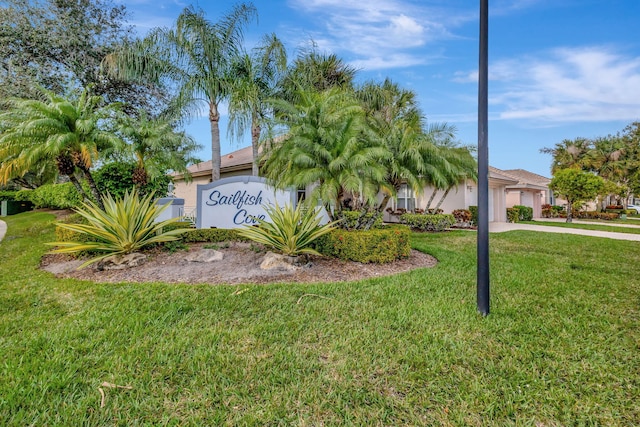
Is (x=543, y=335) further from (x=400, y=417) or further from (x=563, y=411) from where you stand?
(x=400, y=417)

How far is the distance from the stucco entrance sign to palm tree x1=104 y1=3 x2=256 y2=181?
3.60 meters

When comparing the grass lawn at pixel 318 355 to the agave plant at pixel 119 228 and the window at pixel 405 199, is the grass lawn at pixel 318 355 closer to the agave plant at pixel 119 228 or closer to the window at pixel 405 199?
the agave plant at pixel 119 228

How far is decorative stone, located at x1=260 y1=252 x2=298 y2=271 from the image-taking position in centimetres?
624

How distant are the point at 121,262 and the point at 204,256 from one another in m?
1.59

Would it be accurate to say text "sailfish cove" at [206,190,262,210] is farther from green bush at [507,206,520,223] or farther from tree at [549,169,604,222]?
tree at [549,169,604,222]

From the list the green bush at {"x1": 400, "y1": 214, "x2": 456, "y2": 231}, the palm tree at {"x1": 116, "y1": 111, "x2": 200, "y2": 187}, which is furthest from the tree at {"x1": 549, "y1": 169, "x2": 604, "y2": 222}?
the palm tree at {"x1": 116, "y1": 111, "x2": 200, "y2": 187}

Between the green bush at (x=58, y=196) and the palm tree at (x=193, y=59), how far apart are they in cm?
631

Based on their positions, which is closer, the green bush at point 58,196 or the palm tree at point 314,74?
the palm tree at point 314,74

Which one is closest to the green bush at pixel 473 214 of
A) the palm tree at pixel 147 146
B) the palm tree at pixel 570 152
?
the palm tree at pixel 147 146

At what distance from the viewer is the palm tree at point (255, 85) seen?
12.0 meters

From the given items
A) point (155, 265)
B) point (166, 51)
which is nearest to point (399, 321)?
point (155, 265)

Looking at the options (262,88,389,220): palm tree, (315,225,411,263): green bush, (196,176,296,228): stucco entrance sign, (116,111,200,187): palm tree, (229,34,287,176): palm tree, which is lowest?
(315,225,411,263): green bush

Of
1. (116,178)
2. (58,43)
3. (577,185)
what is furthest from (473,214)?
(58,43)

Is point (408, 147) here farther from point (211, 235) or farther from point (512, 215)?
point (512, 215)
